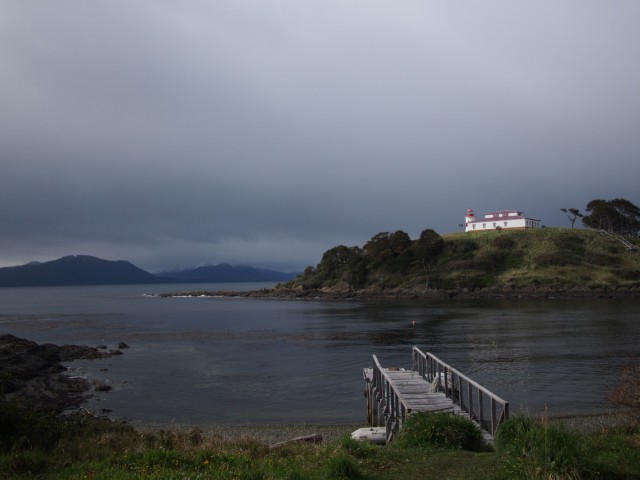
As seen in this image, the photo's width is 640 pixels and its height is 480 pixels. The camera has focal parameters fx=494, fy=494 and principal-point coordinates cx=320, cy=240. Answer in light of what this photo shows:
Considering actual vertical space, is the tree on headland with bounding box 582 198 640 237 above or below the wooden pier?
above

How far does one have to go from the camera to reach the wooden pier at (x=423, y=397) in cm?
1554

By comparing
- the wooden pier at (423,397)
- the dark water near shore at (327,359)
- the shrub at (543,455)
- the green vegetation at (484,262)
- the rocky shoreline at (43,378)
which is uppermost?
the green vegetation at (484,262)

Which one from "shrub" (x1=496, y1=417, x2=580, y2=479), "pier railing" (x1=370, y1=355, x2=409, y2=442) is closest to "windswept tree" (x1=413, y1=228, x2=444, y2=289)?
"pier railing" (x1=370, y1=355, x2=409, y2=442)

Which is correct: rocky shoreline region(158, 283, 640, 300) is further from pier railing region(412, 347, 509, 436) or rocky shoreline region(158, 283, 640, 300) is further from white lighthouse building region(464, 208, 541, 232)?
pier railing region(412, 347, 509, 436)

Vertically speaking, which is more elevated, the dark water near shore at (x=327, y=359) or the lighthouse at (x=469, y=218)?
the lighthouse at (x=469, y=218)

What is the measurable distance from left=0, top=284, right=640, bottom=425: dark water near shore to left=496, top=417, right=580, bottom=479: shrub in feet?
7.09

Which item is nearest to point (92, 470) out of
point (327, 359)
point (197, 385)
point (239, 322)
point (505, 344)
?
point (197, 385)

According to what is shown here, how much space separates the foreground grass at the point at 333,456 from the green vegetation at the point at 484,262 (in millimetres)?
99014

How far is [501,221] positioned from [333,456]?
144646mm

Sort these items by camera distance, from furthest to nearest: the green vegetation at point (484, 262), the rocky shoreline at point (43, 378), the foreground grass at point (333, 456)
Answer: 1. the green vegetation at point (484, 262)
2. the rocky shoreline at point (43, 378)
3. the foreground grass at point (333, 456)

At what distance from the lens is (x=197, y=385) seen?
30.6 meters

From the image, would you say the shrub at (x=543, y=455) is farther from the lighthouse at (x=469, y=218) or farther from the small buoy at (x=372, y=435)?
the lighthouse at (x=469, y=218)

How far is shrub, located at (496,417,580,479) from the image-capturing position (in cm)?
783

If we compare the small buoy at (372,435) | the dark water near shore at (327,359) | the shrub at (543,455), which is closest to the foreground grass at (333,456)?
the shrub at (543,455)
